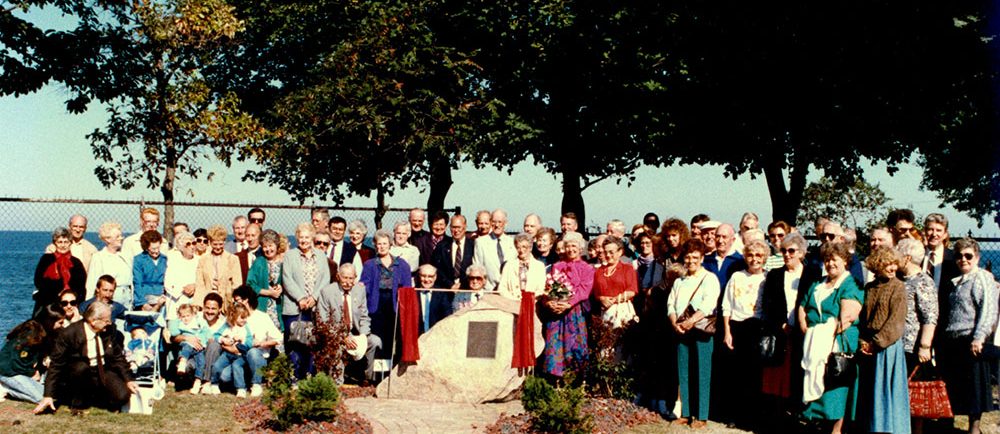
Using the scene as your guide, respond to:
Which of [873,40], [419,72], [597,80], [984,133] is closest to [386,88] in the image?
[419,72]

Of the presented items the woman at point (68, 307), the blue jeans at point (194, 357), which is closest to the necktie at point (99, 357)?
the woman at point (68, 307)

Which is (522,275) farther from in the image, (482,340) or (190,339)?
(190,339)

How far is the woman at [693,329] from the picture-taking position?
31.6 ft

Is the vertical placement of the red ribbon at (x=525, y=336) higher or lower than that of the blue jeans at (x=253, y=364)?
higher

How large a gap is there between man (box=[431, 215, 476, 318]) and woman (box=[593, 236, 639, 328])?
6.12ft

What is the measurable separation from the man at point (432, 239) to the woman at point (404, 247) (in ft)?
0.75

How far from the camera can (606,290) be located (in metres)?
10.5

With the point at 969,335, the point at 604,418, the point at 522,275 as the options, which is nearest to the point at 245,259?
the point at 522,275

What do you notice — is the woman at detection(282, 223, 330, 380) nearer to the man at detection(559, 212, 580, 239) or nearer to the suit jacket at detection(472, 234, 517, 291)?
the suit jacket at detection(472, 234, 517, 291)

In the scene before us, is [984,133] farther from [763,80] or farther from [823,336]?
[823,336]

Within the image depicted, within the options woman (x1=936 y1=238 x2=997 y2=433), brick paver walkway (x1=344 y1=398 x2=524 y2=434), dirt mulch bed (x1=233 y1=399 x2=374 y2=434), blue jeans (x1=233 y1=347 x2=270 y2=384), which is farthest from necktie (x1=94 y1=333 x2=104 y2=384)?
woman (x1=936 y1=238 x2=997 y2=433)

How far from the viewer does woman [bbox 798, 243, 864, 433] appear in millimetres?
8578

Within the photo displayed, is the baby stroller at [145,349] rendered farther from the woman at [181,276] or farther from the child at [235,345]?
the child at [235,345]

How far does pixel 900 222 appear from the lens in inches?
378
